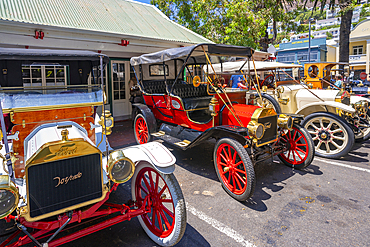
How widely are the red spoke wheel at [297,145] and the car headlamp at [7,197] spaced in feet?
12.0

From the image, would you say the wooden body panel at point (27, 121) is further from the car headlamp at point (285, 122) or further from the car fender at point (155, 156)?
the car headlamp at point (285, 122)

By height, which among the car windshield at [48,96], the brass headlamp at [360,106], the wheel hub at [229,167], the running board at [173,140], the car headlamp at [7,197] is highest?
the car windshield at [48,96]

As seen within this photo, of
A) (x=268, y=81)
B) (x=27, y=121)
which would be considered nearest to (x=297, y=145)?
(x=27, y=121)

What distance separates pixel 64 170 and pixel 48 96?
1191mm

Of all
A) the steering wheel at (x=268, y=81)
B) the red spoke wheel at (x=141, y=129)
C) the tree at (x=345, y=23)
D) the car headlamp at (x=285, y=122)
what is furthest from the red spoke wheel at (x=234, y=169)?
the tree at (x=345, y=23)

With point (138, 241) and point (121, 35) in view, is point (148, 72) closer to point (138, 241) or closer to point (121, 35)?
point (121, 35)

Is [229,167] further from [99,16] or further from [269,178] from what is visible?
[99,16]

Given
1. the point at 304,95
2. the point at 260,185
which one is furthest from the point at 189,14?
the point at 260,185

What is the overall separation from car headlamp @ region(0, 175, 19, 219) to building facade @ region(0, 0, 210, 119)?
2789mm

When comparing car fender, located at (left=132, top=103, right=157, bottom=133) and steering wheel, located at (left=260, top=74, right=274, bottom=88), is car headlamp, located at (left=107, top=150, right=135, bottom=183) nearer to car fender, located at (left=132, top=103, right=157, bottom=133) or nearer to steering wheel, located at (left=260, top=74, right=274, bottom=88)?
car fender, located at (left=132, top=103, right=157, bottom=133)

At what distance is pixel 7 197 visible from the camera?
1744 millimetres

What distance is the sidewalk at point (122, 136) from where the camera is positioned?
6.01 metres

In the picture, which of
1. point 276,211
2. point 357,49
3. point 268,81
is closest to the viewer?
point 276,211

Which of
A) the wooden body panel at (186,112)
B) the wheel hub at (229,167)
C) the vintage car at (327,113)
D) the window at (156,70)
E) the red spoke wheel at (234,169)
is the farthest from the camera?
the window at (156,70)
